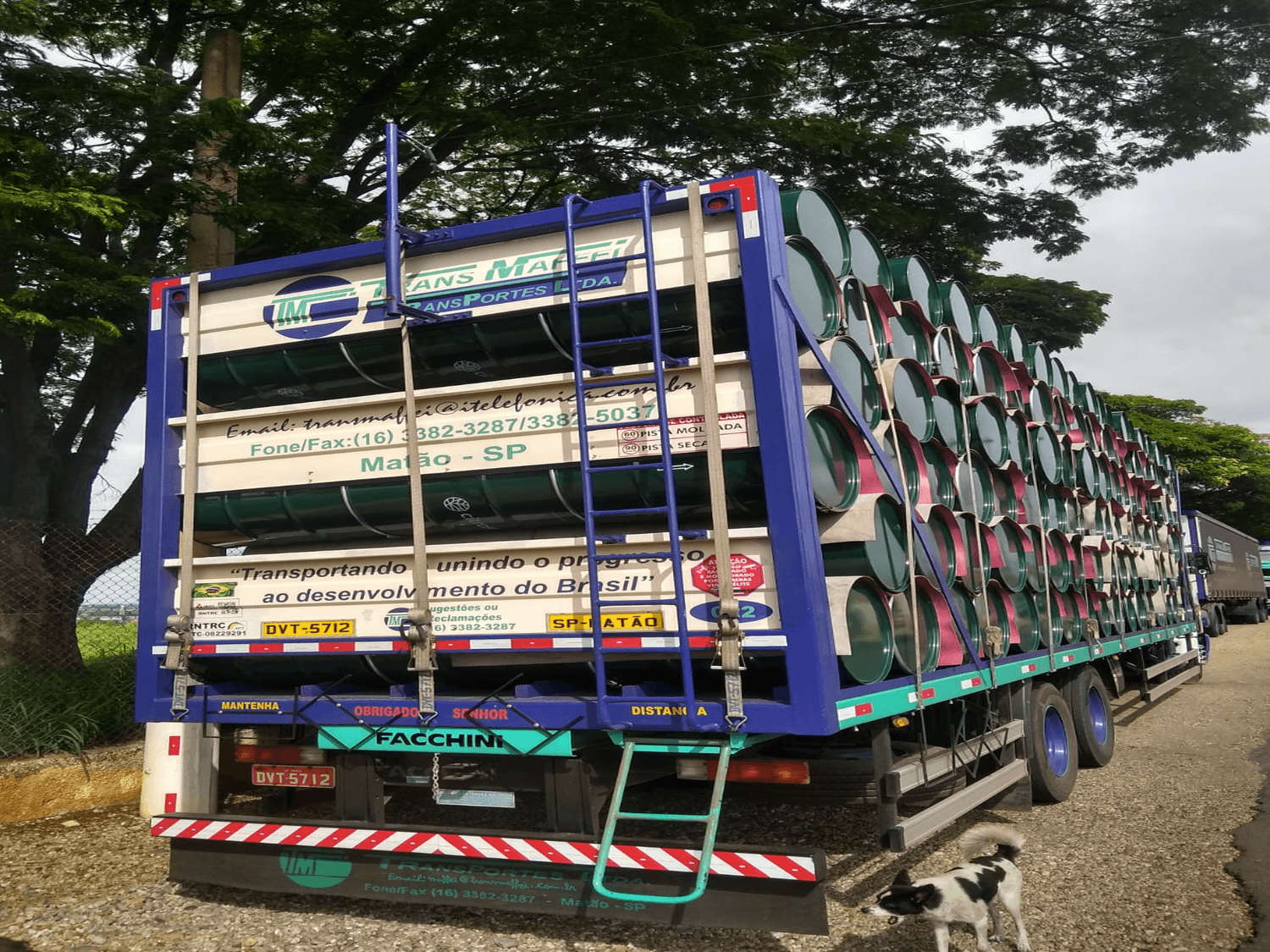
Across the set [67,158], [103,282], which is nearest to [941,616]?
[103,282]

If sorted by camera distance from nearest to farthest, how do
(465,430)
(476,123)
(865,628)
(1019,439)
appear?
1. (865,628)
2. (465,430)
3. (1019,439)
4. (476,123)

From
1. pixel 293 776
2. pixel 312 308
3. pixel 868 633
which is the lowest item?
pixel 293 776

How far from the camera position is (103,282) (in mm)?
8094

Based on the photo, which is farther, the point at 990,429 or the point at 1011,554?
the point at 990,429

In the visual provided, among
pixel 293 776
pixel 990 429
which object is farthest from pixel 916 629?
pixel 293 776

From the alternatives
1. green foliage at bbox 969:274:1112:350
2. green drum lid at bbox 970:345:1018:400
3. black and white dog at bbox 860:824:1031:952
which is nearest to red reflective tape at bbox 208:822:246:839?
black and white dog at bbox 860:824:1031:952

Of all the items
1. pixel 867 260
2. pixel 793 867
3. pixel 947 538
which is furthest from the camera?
pixel 867 260

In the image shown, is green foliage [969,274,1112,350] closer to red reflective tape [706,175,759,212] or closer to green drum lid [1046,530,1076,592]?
green drum lid [1046,530,1076,592]

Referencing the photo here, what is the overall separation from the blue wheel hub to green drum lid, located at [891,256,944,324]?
107 inches

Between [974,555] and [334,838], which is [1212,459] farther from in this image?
[334,838]

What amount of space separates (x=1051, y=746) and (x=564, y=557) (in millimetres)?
4183

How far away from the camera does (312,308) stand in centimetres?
510

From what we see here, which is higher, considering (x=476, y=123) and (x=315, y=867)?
(x=476, y=123)

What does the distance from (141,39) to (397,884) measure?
9.98m
